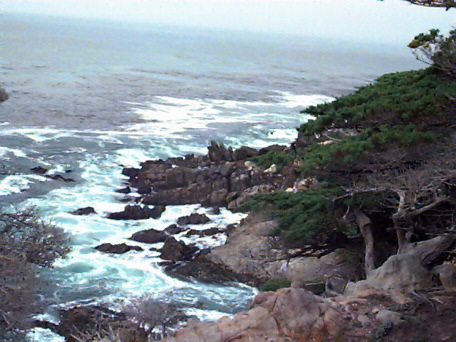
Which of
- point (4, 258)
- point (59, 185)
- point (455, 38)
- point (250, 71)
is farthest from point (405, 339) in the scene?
point (250, 71)

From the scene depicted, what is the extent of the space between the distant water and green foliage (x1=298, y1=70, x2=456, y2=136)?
22.2ft

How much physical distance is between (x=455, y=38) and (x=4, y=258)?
320 inches

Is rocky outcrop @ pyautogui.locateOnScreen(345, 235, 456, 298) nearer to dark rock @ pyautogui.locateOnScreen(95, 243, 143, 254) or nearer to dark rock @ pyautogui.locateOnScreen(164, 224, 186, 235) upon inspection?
dark rock @ pyautogui.locateOnScreen(95, 243, 143, 254)

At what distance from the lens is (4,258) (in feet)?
32.7

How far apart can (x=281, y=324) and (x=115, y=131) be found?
30.8 m

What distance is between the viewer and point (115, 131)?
3781cm

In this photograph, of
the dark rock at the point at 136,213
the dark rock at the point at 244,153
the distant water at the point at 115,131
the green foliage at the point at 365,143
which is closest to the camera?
the green foliage at the point at 365,143

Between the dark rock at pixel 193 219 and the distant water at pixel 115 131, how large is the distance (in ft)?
1.00

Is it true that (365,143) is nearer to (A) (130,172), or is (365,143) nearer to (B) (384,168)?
(B) (384,168)

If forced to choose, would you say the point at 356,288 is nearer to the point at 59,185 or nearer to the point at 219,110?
the point at 59,185

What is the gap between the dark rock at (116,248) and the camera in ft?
65.3

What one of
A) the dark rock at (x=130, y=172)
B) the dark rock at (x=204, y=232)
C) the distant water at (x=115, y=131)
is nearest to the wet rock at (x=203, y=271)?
the distant water at (x=115, y=131)

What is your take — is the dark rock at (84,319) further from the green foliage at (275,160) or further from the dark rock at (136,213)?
the dark rock at (136,213)

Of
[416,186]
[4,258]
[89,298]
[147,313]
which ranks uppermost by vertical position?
[416,186]
